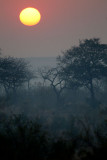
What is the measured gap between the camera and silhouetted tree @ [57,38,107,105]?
30547mm

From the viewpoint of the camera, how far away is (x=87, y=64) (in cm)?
3080

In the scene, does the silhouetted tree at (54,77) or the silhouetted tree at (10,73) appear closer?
the silhouetted tree at (54,77)

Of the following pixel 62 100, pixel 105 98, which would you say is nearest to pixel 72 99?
pixel 62 100

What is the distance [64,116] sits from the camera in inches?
956

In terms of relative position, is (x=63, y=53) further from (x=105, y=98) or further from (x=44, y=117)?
(x=44, y=117)

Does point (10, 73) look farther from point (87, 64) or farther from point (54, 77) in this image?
point (87, 64)

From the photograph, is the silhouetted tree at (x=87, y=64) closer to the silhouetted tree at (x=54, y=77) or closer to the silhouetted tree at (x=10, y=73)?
the silhouetted tree at (x=54, y=77)

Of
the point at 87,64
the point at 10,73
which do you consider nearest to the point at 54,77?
the point at 87,64

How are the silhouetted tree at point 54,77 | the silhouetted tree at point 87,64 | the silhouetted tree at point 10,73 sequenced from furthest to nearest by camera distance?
the silhouetted tree at point 10,73, the silhouetted tree at point 54,77, the silhouetted tree at point 87,64

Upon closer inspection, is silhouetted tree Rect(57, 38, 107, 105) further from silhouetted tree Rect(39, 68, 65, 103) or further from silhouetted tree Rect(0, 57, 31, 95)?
silhouetted tree Rect(0, 57, 31, 95)

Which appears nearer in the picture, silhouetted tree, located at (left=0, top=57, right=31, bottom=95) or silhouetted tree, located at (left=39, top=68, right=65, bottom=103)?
silhouetted tree, located at (left=39, top=68, right=65, bottom=103)

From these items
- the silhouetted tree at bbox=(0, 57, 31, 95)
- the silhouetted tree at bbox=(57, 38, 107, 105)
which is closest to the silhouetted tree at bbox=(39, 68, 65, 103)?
the silhouetted tree at bbox=(57, 38, 107, 105)

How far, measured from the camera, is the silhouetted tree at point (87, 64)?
3055 centimetres

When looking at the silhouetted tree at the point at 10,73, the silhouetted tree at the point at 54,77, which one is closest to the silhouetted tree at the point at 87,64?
the silhouetted tree at the point at 54,77
